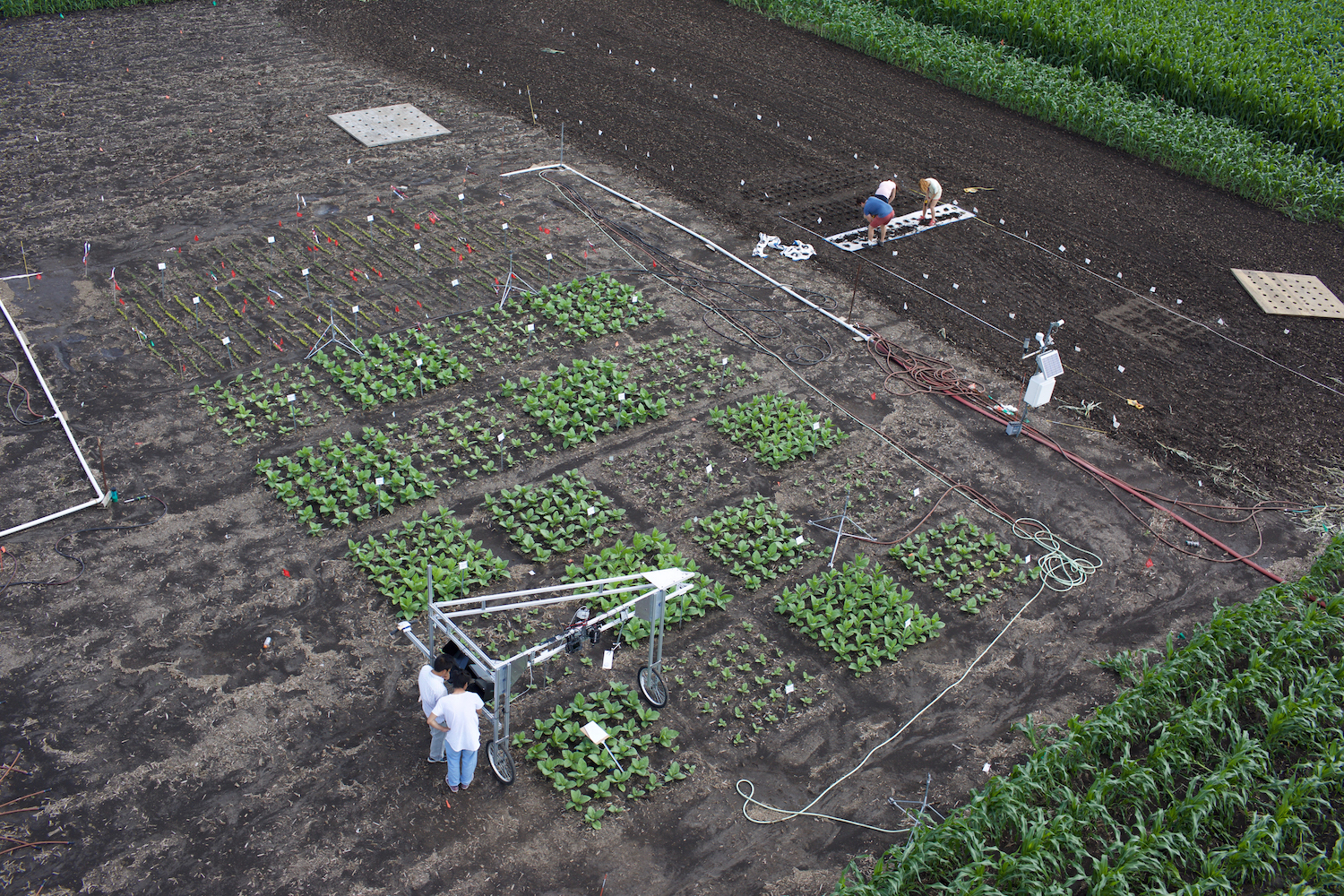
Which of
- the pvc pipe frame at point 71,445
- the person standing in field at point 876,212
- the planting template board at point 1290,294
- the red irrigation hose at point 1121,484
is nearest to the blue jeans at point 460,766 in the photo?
the pvc pipe frame at point 71,445

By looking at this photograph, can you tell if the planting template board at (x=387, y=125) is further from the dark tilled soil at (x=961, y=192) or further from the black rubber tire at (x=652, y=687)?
the black rubber tire at (x=652, y=687)

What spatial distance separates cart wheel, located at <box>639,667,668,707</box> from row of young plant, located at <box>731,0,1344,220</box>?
1472cm

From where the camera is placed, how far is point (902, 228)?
1582 centimetres

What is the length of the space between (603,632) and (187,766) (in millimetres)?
3438

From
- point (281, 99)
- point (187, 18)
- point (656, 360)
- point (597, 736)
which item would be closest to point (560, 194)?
point (656, 360)

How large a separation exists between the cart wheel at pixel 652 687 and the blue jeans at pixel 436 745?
64.9 inches

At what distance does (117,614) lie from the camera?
28.4 ft

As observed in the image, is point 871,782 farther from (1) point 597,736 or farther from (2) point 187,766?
(2) point 187,766

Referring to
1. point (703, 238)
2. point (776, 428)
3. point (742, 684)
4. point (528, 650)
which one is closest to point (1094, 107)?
point (703, 238)

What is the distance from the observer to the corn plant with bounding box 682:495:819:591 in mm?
9539

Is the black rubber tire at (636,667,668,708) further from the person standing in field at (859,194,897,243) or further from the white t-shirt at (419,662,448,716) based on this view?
the person standing in field at (859,194,897,243)

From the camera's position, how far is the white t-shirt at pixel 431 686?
23.6 ft

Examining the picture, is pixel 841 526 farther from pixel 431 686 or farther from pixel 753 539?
pixel 431 686

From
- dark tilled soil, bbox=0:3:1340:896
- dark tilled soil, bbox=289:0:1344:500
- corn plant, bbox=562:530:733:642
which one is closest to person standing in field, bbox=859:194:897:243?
dark tilled soil, bbox=289:0:1344:500
